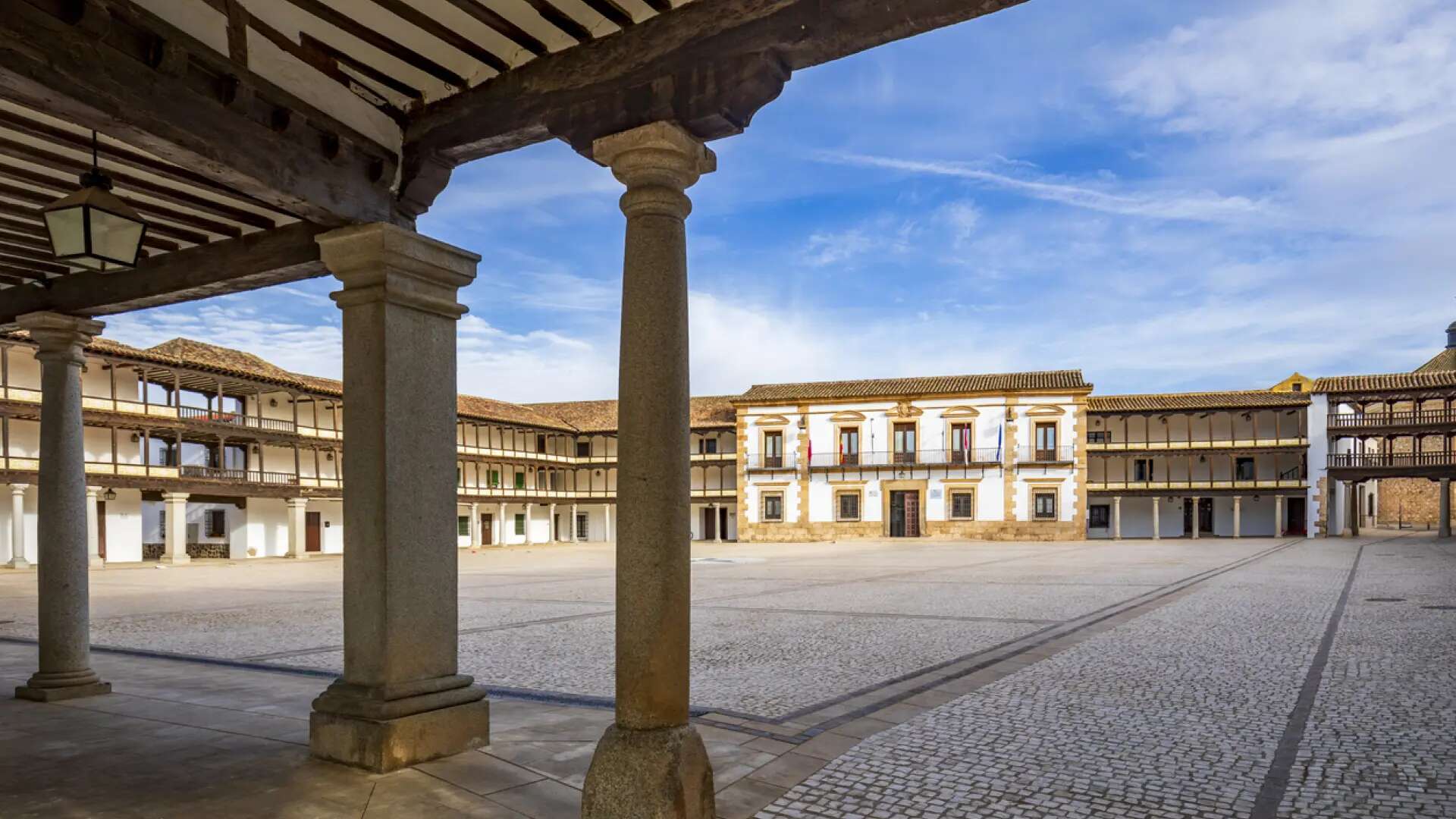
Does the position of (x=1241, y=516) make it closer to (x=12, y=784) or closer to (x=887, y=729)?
(x=887, y=729)

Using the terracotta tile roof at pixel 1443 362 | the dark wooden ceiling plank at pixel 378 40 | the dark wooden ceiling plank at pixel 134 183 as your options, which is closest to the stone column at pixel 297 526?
the dark wooden ceiling plank at pixel 134 183

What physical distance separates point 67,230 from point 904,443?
38489mm

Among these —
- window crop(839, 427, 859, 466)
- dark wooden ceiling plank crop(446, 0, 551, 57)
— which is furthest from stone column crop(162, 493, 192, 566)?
dark wooden ceiling plank crop(446, 0, 551, 57)

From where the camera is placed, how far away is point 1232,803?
13.3 feet

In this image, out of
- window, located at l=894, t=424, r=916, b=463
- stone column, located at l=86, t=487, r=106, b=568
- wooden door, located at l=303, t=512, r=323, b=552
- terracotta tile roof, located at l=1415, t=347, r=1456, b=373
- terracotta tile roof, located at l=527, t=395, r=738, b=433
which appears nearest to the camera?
stone column, located at l=86, t=487, r=106, b=568

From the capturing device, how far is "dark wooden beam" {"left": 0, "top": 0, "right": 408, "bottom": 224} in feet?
9.86

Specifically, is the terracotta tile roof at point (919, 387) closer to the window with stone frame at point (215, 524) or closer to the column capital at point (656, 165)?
the window with stone frame at point (215, 524)

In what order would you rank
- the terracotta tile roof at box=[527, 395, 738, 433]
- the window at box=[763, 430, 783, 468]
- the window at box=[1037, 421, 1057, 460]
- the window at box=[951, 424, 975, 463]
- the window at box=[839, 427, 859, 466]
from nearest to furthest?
the window at box=[1037, 421, 1057, 460]
the window at box=[951, 424, 975, 463]
the window at box=[839, 427, 859, 466]
the window at box=[763, 430, 783, 468]
the terracotta tile roof at box=[527, 395, 738, 433]

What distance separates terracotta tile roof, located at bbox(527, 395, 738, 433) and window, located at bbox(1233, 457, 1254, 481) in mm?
23044

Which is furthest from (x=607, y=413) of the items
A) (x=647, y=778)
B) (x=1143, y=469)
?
(x=647, y=778)

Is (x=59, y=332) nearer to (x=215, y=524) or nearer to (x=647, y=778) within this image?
(x=647, y=778)

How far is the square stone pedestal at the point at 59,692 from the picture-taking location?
230 inches

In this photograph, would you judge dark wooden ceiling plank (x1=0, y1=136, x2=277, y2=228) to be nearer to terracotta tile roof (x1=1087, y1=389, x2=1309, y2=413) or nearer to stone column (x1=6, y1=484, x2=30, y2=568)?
stone column (x1=6, y1=484, x2=30, y2=568)

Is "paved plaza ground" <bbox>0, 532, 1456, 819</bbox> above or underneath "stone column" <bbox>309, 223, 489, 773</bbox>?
underneath
